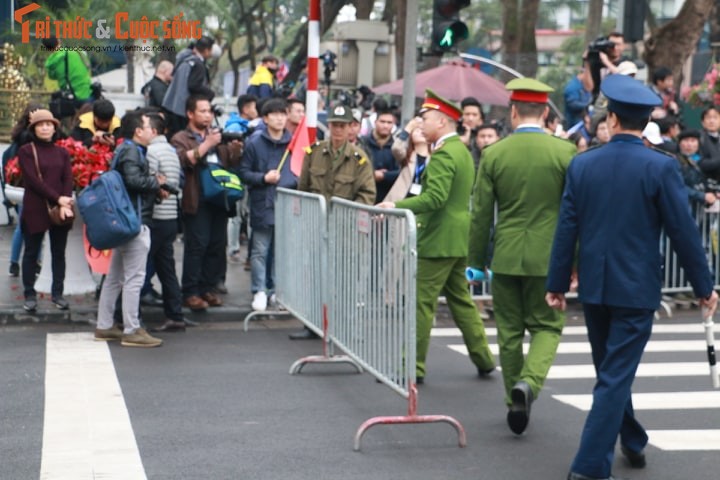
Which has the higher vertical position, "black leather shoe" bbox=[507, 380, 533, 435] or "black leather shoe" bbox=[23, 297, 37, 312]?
"black leather shoe" bbox=[507, 380, 533, 435]

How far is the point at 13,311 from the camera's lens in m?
12.4

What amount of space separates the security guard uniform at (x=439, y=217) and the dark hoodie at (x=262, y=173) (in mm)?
3474

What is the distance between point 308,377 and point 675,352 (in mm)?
3426

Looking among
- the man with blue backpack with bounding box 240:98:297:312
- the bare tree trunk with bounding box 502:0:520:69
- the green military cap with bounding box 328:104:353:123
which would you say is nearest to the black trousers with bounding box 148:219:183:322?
the man with blue backpack with bounding box 240:98:297:312

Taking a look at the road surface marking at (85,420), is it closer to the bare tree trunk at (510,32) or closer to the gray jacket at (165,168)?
the gray jacket at (165,168)

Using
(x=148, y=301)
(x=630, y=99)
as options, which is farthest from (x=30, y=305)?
(x=630, y=99)

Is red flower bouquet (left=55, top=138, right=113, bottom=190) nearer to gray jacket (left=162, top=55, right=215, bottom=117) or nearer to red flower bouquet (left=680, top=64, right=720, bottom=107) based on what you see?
gray jacket (left=162, top=55, right=215, bottom=117)

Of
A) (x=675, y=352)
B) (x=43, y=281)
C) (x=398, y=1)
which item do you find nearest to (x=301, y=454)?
(x=675, y=352)

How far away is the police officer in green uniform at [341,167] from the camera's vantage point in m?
11.4

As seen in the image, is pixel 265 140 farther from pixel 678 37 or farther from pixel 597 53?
pixel 678 37

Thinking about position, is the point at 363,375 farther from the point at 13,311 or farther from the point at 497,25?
the point at 497,25

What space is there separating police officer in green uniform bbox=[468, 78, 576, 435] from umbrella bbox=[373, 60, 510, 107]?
13.0 metres

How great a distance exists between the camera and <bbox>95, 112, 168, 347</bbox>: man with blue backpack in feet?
36.7

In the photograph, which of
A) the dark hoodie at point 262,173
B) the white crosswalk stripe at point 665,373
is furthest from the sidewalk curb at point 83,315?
the white crosswalk stripe at point 665,373
